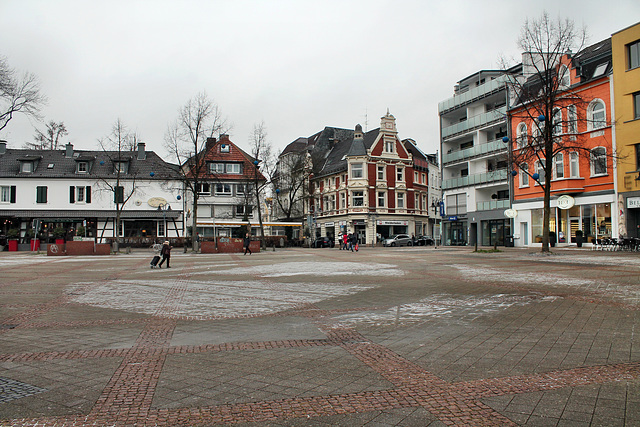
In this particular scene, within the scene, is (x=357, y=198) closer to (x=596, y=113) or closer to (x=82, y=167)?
(x=596, y=113)

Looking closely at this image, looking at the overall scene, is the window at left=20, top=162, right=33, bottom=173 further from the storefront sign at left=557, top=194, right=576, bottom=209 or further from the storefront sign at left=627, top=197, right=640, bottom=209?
the storefront sign at left=627, top=197, right=640, bottom=209

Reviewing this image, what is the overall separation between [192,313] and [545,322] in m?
6.06

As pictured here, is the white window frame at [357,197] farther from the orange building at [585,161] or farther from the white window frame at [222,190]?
the orange building at [585,161]

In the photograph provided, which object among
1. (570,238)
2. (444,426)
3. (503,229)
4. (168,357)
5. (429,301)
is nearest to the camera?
(444,426)

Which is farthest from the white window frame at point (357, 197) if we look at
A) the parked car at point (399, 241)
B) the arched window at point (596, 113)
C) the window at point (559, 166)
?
the arched window at point (596, 113)

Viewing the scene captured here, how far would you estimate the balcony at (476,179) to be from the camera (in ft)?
148

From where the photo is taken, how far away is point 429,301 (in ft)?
32.7

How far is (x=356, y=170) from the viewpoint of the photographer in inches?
2447

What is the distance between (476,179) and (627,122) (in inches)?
680

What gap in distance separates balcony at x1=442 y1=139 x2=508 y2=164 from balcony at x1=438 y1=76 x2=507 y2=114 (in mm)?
4690

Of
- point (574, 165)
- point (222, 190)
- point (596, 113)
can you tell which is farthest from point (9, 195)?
point (596, 113)

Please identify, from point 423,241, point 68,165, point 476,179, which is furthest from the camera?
point 423,241

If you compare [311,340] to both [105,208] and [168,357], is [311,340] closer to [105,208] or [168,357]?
[168,357]

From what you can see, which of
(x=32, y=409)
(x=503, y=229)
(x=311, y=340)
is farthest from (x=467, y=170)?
(x=32, y=409)
